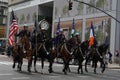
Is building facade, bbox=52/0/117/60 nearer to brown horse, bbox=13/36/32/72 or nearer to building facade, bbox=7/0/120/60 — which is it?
building facade, bbox=7/0/120/60

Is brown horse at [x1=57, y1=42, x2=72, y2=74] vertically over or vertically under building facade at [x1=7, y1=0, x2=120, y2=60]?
under

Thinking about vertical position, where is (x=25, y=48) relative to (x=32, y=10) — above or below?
below

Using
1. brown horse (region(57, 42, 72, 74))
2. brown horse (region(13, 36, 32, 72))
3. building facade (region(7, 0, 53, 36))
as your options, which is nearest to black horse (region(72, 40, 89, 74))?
brown horse (region(57, 42, 72, 74))

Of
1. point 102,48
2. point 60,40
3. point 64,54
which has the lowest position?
point 64,54

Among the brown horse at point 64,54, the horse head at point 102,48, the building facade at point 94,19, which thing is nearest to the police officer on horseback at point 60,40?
the brown horse at point 64,54

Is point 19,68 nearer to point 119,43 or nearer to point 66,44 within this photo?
point 66,44

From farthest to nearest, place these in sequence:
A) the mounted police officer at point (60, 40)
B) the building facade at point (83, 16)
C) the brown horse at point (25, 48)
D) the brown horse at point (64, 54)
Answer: the building facade at point (83, 16) → the mounted police officer at point (60, 40) → the brown horse at point (64, 54) → the brown horse at point (25, 48)

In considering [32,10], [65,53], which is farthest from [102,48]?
[32,10]

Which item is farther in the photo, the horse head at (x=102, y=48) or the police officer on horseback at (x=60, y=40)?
the horse head at (x=102, y=48)

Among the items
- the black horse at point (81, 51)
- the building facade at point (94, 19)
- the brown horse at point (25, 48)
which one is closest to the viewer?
the brown horse at point (25, 48)

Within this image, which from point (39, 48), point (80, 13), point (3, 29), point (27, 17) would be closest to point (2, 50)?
point (27, 17)

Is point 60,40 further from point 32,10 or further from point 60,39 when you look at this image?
point 32,10

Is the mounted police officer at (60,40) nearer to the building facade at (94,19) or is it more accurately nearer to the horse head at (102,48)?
the horse head at (102,48)

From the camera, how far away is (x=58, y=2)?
64750mm
